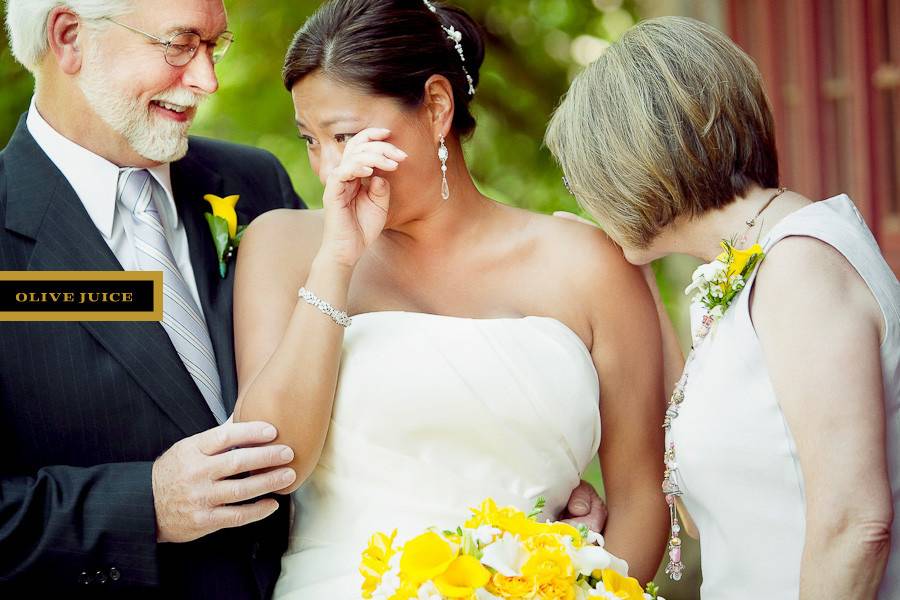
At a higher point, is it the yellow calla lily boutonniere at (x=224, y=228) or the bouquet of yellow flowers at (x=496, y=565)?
the yellow calla lily boutonniere at (x=224, y=228)

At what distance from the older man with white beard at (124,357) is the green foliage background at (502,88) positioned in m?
2.67

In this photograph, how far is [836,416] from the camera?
2057mm

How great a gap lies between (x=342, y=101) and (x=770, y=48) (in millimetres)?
3249

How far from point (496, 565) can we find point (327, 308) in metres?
0.90

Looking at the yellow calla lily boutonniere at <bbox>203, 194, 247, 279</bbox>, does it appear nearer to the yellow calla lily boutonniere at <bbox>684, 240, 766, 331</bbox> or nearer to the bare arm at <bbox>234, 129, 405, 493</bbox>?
the bare arm at <bbox>234, 129, 405, 493</bbox>

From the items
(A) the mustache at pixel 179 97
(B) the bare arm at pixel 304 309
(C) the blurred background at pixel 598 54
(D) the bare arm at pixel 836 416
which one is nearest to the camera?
(D) the bare arm at pixel 836 416

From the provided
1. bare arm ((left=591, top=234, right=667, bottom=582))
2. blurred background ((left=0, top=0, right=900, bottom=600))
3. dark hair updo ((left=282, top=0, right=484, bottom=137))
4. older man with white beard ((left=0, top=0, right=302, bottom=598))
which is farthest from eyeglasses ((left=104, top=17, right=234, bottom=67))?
blurred background ((left=0, top=0, right=900, bottom=600))

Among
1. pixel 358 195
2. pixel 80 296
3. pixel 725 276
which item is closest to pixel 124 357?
pixel 80 296

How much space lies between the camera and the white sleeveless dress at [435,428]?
8.73 feet

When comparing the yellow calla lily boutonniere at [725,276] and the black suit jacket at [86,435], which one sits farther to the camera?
the black suit jacket at [86,435]

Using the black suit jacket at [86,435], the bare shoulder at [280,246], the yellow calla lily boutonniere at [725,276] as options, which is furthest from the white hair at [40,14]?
the yellow calla lily boutonniere at [725,276]

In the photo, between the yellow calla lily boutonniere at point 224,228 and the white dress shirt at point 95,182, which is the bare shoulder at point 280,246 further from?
the white dress shirt at point 95,182

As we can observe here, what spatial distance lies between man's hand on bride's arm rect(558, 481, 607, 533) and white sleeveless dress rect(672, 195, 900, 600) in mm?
387

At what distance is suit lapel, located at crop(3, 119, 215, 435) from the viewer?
2553mm
